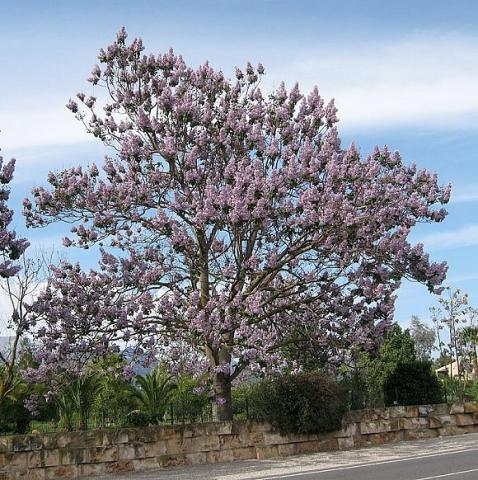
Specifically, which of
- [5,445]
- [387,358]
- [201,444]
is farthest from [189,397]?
[387,358]

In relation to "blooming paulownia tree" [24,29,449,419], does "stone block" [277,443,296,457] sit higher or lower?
lower

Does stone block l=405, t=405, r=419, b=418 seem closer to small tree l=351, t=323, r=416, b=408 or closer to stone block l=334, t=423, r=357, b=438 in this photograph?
stone block l=334, t=423, r=357, b=438

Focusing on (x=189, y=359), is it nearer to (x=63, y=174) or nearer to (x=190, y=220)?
(x=190, y=220)

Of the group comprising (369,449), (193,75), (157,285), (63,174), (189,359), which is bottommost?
(369,449)

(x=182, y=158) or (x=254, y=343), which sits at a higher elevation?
(x=182, y=158)

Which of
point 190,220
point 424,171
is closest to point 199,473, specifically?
point 190,220

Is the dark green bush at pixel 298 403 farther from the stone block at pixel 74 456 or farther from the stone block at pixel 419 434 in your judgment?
the stone block at pixel 74 456

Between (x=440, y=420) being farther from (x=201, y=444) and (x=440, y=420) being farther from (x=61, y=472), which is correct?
(x=61, y=472)

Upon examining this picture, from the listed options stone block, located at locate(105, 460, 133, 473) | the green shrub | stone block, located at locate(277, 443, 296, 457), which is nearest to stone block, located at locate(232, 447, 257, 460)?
stone block, located at locate(277, 443, 296, 457)

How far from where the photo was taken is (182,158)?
2016 cm

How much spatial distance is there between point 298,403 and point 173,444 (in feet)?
10.1

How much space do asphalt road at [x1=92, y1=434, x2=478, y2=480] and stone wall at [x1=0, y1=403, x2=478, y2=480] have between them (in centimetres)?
45

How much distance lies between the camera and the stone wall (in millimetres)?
15023

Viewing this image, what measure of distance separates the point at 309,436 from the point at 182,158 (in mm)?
7512
